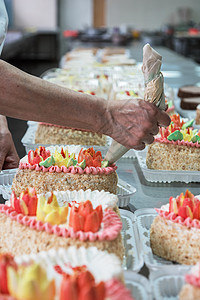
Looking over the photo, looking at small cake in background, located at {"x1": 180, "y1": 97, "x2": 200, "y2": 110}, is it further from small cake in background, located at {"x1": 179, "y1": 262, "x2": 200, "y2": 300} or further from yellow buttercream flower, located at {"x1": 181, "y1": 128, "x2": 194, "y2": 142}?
small cake in background, located at {"x1": 179, "y1": 262, "x2": 200, "y2": 300}

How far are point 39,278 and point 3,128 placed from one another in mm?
1205

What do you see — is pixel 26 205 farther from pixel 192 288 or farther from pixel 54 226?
pixel 192 288

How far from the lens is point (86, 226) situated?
1.10 metres

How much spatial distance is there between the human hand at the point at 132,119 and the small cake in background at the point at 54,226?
24 centimetres

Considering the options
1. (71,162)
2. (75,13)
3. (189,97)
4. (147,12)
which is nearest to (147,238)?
(71,162)

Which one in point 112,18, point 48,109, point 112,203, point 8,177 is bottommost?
point 112,18

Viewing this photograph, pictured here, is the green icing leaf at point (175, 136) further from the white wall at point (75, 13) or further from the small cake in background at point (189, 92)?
the white wall at point (75, 13)

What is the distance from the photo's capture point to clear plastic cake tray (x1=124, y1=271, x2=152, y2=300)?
982 mm

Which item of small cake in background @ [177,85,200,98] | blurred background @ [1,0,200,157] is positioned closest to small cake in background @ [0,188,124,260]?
small cake in background @ [177,85,200,98]

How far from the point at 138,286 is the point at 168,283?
0.25 ft

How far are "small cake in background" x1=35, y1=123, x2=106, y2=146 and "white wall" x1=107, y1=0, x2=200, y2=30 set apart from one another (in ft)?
40.0

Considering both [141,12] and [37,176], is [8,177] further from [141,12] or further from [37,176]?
[141,12]

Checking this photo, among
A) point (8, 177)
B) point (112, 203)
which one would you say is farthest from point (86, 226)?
point (8, 177)

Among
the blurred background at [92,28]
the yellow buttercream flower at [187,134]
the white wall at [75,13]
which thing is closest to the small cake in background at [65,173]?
the yellow buttercream flower at [187,134]
